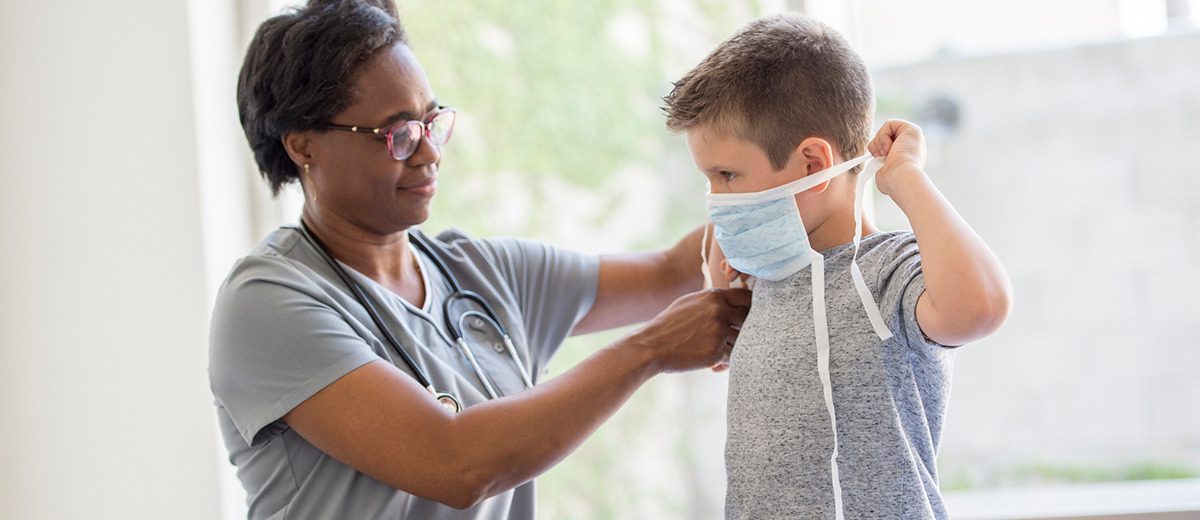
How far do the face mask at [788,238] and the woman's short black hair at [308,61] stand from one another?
0.68 m

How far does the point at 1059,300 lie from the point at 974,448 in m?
0.40

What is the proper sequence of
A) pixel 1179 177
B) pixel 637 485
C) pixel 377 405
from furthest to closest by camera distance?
pixel 637 485, pixel 1179 177, pixel 377 405

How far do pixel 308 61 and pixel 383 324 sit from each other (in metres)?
0.47

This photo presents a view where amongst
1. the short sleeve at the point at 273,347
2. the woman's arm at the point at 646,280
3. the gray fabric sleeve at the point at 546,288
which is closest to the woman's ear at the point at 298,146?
the short sleeve at the point at 273,347

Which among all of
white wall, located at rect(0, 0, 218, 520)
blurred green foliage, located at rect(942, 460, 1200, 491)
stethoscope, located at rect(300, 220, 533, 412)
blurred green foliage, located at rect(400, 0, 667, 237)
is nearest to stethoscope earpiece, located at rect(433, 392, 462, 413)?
stethoscope, located at rect(300, 220, 533, 412)

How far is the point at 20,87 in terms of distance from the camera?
1.88 m

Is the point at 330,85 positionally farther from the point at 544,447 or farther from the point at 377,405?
the point at 544,447

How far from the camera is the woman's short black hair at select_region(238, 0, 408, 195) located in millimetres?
1330

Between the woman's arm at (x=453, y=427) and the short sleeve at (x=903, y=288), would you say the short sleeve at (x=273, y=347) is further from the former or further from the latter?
the short sleeve at (x=903, y=288)

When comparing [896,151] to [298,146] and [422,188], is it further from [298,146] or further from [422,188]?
[298,146]

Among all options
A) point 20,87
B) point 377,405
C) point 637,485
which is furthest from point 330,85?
point 637,485

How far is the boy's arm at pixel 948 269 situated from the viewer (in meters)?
0.87

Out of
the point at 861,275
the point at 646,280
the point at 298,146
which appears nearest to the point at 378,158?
the point at 298,146

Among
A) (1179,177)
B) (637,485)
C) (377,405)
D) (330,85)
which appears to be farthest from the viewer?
(637,485)
